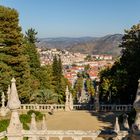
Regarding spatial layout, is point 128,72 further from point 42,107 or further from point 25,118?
point 25,118

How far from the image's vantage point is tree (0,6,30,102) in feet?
107

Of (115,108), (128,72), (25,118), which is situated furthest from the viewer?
Result: (128,72)

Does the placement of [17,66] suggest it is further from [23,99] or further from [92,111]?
[92,111]

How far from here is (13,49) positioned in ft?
108

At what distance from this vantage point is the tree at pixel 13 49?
3247 cm

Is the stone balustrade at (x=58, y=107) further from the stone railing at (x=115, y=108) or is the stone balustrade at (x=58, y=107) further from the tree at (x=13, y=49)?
the tree at (x=13, y=49)

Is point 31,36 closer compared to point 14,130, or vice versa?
point 14,130

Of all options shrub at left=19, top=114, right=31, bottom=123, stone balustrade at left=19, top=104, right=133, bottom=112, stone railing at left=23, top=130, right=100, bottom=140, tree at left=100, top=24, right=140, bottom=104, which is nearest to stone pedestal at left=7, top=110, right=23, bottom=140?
stone railing at left=23, top=130, right=100, bottom=140

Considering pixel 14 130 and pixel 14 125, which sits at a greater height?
pixel 14 125

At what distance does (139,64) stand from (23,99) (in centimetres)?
981

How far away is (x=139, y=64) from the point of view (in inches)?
1347

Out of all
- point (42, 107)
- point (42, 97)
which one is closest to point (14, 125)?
point (42, 107)

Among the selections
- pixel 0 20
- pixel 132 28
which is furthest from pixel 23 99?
pixel 132 28

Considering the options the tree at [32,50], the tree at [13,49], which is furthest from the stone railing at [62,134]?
the tree at [32,50]
